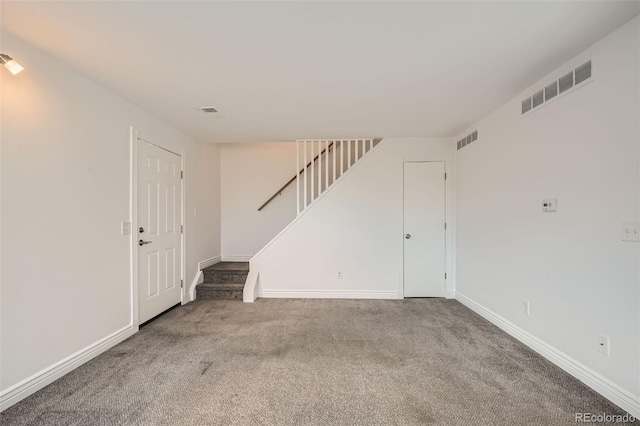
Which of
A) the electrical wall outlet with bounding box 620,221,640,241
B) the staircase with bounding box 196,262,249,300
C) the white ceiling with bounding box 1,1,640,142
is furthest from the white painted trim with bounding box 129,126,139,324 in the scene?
the electrical wall outlet with bounding box 620,221,640,241

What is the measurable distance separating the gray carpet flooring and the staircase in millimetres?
889

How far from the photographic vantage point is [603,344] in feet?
5.86

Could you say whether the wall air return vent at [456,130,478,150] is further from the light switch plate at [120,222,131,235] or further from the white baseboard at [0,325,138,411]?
the white baseboard at [0,325,138,411]

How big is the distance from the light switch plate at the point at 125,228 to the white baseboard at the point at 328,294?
77.9 inches

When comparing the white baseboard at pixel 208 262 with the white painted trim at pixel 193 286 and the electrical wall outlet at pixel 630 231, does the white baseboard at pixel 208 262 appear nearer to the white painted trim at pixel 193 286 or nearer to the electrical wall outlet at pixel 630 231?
the white painted trim at pixel 193 286

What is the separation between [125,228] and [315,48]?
2.42 meters

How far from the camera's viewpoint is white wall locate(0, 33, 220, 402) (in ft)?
5.67

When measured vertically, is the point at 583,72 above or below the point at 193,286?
above

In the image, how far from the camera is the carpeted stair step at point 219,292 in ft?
12.9

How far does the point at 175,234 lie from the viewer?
3.54 metres

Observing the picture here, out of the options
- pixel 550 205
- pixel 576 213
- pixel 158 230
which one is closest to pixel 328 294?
pixel 158 230

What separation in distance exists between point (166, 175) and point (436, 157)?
370 centimetres

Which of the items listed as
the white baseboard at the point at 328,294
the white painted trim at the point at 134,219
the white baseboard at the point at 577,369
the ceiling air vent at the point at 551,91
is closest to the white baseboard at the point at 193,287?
the white baseboard at the point at 328,294

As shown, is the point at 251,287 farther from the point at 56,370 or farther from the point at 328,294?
the point at 56,370
